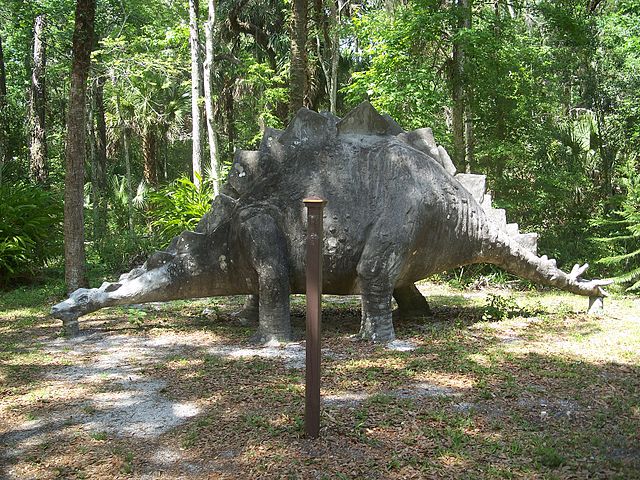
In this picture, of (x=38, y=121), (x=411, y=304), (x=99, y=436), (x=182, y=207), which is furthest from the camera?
(x=38, y=121)

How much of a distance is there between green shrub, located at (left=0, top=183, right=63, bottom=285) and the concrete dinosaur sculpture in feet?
17.2

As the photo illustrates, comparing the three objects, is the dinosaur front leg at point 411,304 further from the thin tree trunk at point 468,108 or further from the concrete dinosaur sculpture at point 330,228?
the thin tree trunk at point 468,108

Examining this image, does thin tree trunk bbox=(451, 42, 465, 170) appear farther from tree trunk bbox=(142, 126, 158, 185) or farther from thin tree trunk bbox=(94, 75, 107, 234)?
thin tree trunk bbox=(94, 75, 107, 234)

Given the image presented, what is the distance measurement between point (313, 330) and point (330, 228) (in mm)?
2655

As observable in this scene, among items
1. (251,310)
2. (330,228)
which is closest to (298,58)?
(251,310)

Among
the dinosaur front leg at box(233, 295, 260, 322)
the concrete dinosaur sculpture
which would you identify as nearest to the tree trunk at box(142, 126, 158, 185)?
the dinosaur front leg at box(233, 295, 260, 322)

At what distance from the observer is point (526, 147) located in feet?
41.3

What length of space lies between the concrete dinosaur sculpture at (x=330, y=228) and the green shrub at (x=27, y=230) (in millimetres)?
5236

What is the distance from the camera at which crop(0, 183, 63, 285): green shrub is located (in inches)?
453

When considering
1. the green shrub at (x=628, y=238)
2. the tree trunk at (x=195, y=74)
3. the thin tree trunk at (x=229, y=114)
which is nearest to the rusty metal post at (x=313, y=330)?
the green shrub at (x=628, y=238)

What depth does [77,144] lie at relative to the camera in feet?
28.1

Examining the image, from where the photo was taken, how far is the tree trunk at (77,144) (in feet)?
27.3

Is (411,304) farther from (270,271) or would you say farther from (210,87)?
(210,87)

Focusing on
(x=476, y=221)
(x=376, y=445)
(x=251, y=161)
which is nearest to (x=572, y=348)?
(x=476, y=221)
